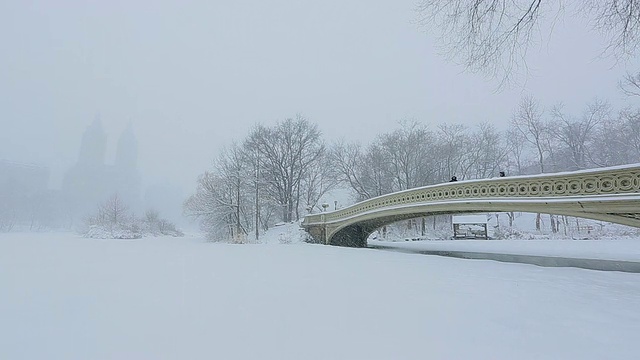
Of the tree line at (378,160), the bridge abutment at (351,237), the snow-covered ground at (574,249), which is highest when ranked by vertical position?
the tree line at (378,160)

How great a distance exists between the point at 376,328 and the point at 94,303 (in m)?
2.91

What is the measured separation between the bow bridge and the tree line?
13.6 m

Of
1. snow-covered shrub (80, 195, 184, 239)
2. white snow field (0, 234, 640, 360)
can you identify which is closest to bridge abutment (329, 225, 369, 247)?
white snow field (0, 234, 640, 360)

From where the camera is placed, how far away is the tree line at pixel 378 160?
93.9 feet

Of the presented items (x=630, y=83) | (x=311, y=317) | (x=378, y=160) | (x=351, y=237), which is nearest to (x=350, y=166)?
(x=378, y=160)

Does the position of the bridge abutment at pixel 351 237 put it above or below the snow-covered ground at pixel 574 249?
above

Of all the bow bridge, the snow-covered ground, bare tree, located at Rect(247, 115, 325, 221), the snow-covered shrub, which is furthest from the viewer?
bare tree, located at Rect(247, 115, 325, 221)

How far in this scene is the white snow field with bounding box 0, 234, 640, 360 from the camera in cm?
208

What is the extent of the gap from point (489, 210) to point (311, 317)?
34.4 feet

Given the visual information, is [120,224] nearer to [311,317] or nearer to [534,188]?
[534,188]

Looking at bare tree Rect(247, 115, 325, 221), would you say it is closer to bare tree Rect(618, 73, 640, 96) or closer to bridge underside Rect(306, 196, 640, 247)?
bridge underside Rect(306, 196, 640, 247)

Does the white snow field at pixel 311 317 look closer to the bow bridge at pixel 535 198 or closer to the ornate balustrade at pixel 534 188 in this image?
the bow bridge at pixel 535 198

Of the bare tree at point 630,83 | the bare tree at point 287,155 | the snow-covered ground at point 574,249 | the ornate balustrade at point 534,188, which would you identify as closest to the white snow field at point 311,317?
the ornate balustrade at point 534,188

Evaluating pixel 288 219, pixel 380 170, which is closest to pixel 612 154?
pixel 380 170
